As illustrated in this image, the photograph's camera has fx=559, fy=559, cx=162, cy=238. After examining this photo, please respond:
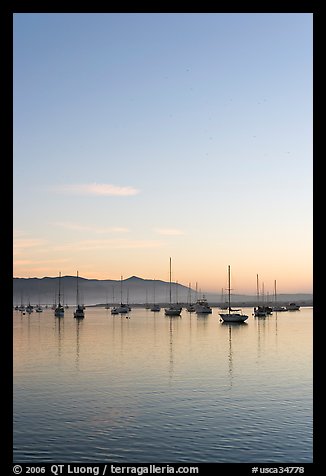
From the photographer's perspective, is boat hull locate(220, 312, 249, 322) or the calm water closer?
the calm water

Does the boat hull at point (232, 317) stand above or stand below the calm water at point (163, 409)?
below

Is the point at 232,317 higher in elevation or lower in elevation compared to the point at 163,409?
lower

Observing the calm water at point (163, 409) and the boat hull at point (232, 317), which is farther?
the boat hull at point (232, 317)

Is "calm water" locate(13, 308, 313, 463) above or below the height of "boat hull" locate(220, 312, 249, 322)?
above

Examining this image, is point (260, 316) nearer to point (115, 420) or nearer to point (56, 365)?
point (56, 365)

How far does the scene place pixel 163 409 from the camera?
21.1 m

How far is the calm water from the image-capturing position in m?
15.4

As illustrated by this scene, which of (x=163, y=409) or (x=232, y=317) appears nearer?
(x=163, y=409)

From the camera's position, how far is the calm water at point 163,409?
15.4 m

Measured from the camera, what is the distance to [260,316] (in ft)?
378
